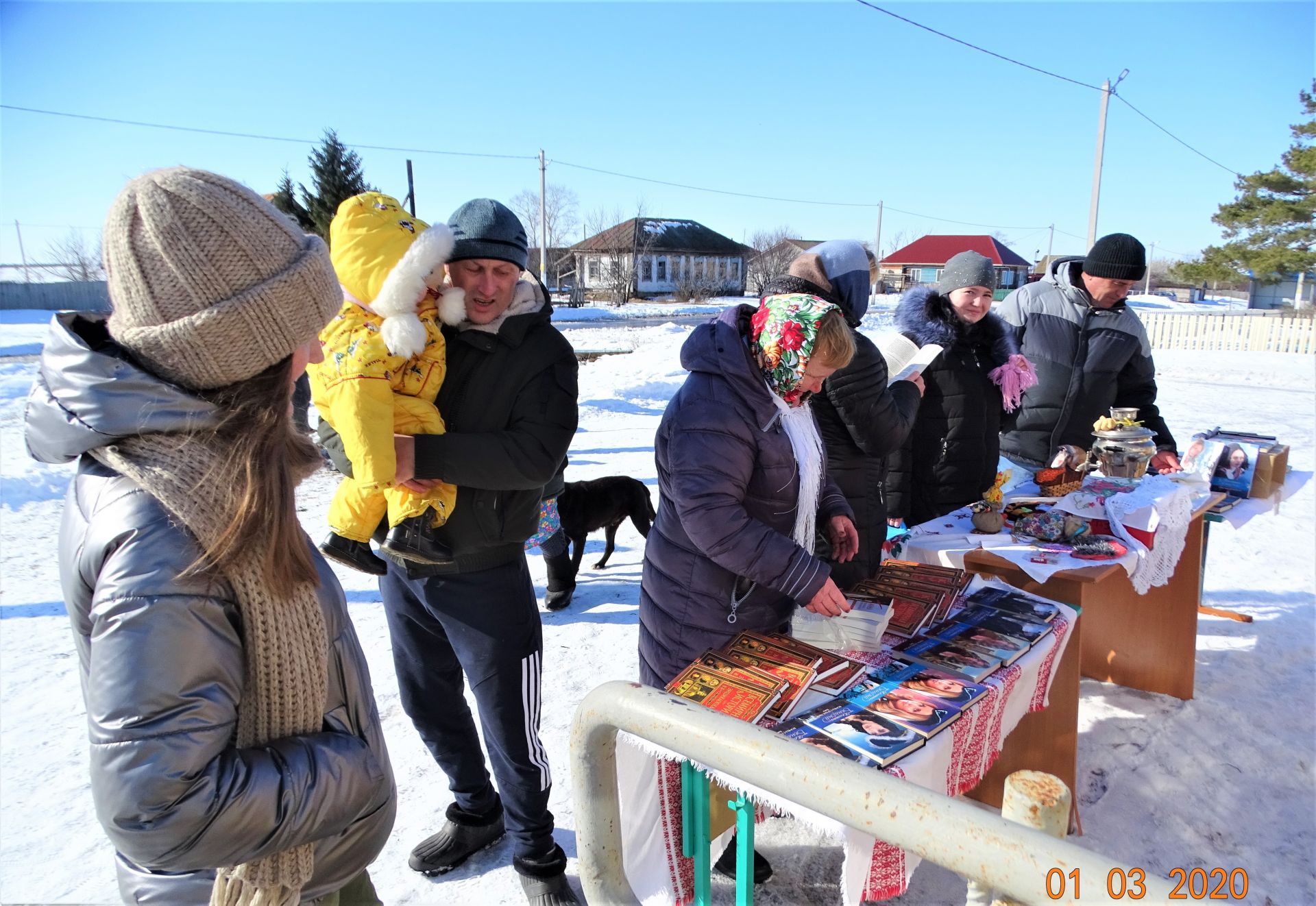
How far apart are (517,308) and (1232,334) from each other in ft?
76.7

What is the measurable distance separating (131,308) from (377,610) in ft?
11.6

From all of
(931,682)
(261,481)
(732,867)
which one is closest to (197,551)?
(261,481)

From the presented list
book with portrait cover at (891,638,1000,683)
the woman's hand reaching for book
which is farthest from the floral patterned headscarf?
book with portrait cover at (891,638,1000,683)

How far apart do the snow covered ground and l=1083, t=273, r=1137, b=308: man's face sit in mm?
1274

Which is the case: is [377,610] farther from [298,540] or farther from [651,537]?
[298,540]

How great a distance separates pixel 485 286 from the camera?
7.38ft

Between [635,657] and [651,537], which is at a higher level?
[651,537]

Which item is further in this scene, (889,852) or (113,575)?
(889,852)

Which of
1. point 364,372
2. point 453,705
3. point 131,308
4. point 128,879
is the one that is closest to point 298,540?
point 131,308

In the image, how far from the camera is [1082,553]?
269 cm

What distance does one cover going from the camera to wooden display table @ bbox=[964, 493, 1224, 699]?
11.3 feet

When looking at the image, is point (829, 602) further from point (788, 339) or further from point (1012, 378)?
point (1012, 378)

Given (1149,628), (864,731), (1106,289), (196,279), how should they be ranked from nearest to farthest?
(196,279), (864,731), (1149,628), (1106,289)

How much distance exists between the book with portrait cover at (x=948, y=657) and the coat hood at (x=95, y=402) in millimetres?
1817
